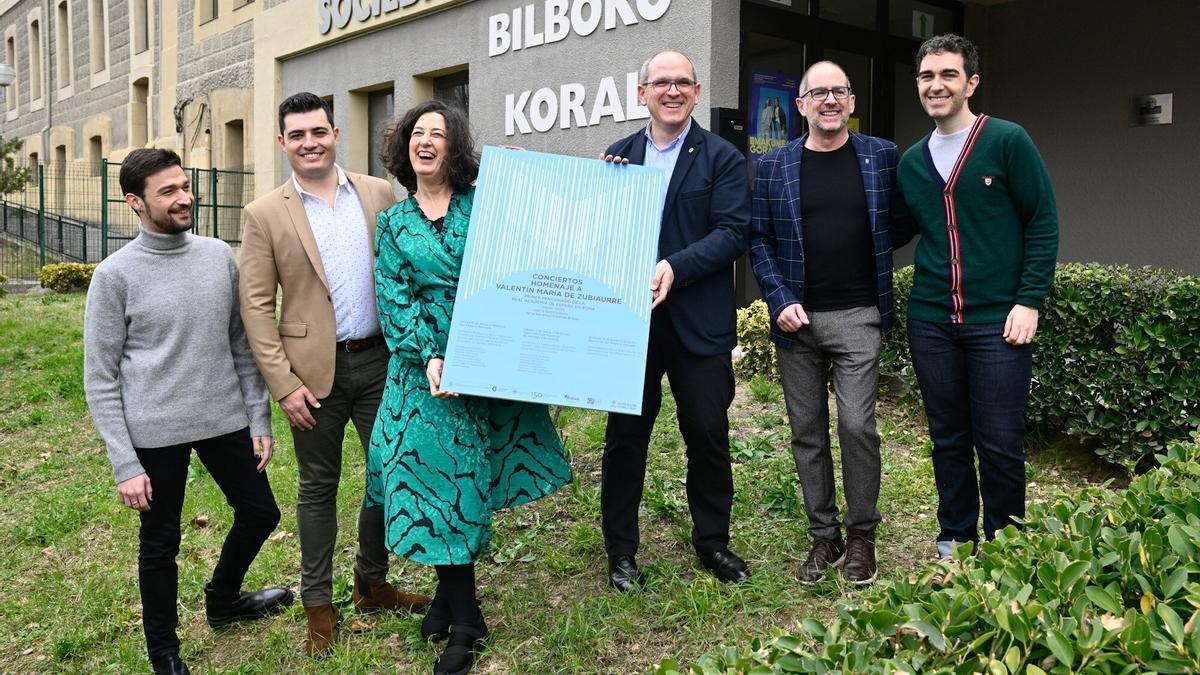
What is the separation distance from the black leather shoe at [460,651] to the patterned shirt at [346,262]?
1.15 meters

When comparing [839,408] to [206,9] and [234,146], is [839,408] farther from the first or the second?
[206,9]

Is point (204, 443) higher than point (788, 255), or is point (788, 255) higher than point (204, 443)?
point (788, 255)

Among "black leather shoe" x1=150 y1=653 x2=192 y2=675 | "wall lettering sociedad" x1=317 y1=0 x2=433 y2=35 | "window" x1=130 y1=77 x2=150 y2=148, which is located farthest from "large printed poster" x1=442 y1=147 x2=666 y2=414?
"window" x1=130 y1=77 x2=150 y2=148

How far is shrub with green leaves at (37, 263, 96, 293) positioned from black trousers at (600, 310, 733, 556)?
14.2m

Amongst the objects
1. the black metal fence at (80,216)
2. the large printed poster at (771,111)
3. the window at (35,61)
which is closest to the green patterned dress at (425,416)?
→ the large printed poster at (771,111)

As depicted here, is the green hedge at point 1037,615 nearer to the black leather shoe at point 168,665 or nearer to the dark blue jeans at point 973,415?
the dark blue jeans at point 973,415

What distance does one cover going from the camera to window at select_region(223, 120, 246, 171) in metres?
16.8

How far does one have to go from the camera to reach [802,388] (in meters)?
4.02

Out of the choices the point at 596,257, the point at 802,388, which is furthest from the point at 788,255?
the point at 596,257

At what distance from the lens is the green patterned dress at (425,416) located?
3424mm

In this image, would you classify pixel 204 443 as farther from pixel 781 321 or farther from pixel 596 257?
pixel 781 321

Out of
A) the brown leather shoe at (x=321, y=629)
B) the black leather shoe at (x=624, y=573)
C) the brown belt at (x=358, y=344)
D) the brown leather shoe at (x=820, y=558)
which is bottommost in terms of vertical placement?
the brown leather shoe at (x=321, y=629)

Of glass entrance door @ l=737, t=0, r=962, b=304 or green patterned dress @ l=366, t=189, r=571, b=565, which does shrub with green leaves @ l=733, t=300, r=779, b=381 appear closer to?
glass entrance door @ l=737, t=0, r=962, b=304

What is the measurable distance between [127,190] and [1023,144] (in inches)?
125
